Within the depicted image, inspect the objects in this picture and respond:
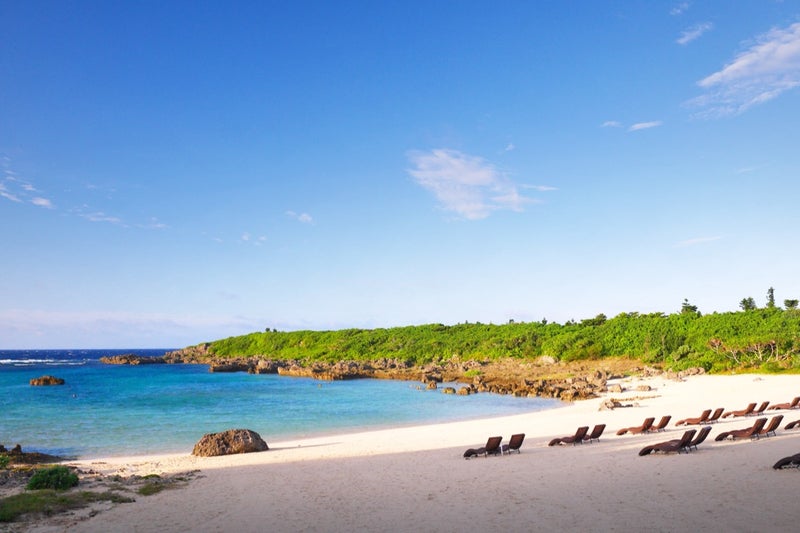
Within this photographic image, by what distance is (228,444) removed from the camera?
19.7m

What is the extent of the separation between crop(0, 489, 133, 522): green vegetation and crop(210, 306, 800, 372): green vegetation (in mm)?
41805

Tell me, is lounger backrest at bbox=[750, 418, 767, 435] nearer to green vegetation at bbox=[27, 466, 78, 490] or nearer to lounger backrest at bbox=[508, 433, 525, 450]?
lounger backrest at bbox=[508, 433, 525, 450]

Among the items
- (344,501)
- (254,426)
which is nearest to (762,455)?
(344,501)

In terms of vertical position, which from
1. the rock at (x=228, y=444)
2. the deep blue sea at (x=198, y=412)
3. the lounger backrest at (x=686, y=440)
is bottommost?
the deep blue sea at (x=198, y=412)

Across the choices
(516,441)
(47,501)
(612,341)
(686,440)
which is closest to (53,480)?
(47,501)

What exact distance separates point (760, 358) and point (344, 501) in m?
40.4

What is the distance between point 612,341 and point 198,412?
135ft

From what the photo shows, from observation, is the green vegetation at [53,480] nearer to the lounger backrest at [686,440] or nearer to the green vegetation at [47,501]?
the green vegetation at [47,501]

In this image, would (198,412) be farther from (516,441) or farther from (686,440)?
(686,440)

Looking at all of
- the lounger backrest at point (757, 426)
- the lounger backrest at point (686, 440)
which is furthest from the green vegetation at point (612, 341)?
the lounger backrest at point (686, 440)

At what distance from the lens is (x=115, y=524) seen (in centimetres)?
1080

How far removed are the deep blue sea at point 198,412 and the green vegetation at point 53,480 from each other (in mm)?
7781

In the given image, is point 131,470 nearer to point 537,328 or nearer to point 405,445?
point 405,445

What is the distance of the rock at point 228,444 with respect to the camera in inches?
764
